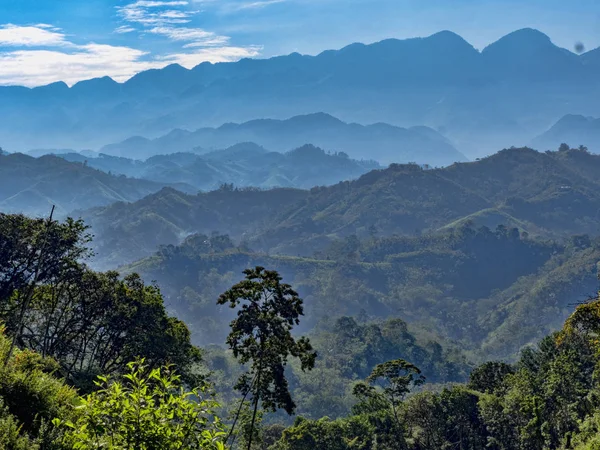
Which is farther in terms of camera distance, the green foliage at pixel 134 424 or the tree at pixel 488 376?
the tree at pixel 488 376

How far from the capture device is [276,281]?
17.9 metres

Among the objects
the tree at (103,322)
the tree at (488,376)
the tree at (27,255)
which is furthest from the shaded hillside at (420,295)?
the tree at (27,255)

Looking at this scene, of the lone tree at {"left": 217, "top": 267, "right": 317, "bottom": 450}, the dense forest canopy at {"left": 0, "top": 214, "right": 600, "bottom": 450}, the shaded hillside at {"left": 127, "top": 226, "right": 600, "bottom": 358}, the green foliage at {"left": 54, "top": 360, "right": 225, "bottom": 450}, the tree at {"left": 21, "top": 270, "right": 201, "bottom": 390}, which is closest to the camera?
the green foliage at {"left": 54, "top": 360, "right": 225, "bottom": 450}

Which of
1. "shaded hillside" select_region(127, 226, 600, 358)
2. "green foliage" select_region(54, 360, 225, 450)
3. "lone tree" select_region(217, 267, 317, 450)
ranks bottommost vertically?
"green foliage" select_region(54, 360, 225, 450)

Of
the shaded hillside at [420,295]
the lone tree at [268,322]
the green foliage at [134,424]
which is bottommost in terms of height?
the green foliage at [134,424]

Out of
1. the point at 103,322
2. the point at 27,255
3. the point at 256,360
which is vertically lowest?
the point at 103,322

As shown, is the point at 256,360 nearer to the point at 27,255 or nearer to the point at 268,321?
the point at 268,321

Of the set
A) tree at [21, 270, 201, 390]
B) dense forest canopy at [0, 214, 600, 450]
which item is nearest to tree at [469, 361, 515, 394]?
dense forest canopy at [0, 214, 600, 450]

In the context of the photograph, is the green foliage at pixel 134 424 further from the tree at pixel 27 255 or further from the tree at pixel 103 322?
the tree at pixel 103 322

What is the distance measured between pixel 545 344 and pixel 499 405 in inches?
664

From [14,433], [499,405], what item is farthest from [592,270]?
[14,433]

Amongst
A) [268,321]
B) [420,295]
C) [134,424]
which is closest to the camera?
[134,424]

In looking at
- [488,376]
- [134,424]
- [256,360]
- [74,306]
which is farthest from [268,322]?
[488,376]

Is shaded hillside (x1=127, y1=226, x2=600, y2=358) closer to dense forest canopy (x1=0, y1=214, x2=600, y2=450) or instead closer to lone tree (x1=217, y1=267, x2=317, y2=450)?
dense forest canopy (x1=0, y1=214, x2=600, y2=450)
